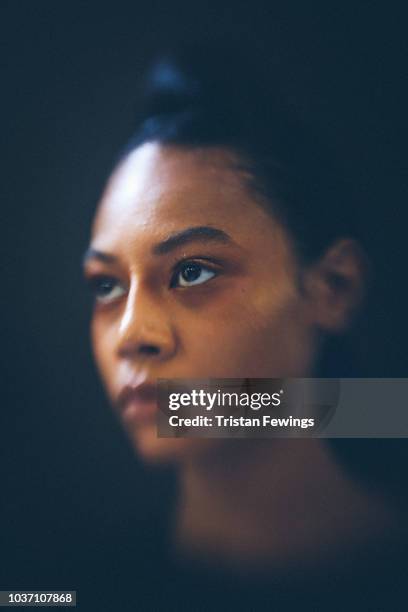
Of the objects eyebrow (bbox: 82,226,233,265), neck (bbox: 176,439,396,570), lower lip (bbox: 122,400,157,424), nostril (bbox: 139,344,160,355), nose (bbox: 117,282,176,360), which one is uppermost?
eyebrow (bbox: 82,226,233,265)

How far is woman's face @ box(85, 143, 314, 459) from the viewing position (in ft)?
4.74

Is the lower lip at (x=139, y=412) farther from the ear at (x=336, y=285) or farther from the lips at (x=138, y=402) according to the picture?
the ear at (x=336, y=285)

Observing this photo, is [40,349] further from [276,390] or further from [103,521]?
[276,390]

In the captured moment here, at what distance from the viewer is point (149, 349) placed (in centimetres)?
146

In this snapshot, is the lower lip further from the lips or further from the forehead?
the forehead

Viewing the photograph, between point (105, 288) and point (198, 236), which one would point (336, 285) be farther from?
point (105, 288)

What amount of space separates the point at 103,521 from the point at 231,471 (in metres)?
0.31

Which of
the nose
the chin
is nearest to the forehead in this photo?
the nose

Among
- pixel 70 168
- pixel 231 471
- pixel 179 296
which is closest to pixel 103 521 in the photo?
pixel 231 471

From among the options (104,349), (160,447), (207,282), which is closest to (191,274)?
A: (207,282)

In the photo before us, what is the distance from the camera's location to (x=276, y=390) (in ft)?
4.79

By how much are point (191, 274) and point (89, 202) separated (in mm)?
298

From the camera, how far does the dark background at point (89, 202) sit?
149cm

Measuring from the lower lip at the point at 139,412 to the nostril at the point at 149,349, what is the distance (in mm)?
114
